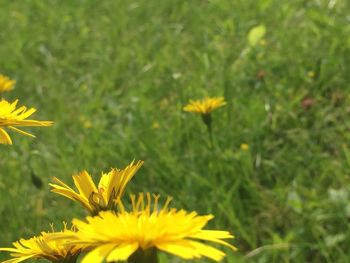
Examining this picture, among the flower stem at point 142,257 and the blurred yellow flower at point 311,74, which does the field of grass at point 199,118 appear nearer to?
the blurred yellow flower at point 311,74

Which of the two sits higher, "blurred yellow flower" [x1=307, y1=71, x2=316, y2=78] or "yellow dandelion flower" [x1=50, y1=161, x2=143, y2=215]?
"yellow dandelion flower" [x1=50, y1=161, x2=143, y2=215]

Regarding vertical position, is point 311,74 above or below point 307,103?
above

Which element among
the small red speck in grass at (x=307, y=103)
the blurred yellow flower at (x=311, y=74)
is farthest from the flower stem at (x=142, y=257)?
the blurred yellow flower at (x=311, y=74)

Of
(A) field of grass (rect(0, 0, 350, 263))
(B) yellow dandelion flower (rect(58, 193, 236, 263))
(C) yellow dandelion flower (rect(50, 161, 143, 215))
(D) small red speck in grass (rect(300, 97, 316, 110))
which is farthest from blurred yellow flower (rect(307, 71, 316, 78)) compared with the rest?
(B) yellow dandelion flower (rect(58, 193, 236, 263))

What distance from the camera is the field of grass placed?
6.57ft

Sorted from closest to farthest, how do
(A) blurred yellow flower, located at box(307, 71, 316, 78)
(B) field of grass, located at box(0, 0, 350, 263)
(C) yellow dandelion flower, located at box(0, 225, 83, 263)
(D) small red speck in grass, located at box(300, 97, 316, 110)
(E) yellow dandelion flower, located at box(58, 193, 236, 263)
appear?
(E) yellow dandelion flower, located at box(58, 193, 236, 263), (C) yellow dandelion flower, located at box(0, 225, 83, 263), (B) field of grass, located at box(0, 0, 350, 263), (D) small red speck in grass, located at box(300, 97, 316, 110), (A) blurred yellow flower, located at box(307, 71, 316, 78)

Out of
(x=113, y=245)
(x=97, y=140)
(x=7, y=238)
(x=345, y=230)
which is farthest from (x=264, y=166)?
(x=113, y=245)

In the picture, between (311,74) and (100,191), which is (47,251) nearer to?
(100,191)

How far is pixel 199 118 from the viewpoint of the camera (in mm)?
2422

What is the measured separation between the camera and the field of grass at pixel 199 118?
6.57ft

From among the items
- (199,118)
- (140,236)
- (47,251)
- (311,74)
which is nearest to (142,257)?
(140,236)

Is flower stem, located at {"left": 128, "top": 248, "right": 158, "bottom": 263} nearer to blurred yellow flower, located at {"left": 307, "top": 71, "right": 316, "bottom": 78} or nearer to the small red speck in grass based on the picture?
the small red speck in grass

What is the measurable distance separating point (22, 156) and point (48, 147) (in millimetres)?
119

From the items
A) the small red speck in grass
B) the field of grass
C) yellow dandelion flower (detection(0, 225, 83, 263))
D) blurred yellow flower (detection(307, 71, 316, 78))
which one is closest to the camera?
yellow dandelion flower (detection(0, 225, 83, 263))
